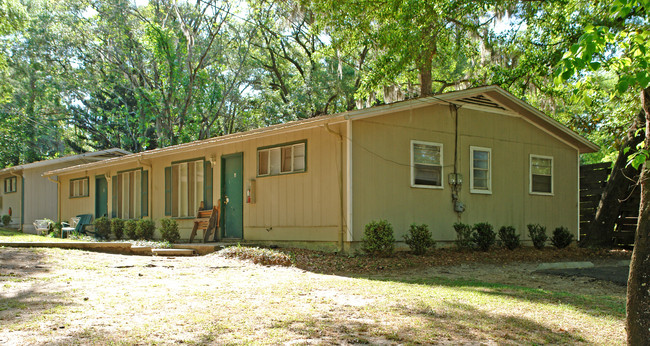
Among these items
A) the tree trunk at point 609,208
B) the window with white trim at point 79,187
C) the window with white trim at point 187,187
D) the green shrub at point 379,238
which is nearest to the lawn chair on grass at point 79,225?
the window with white trim at point 79,187

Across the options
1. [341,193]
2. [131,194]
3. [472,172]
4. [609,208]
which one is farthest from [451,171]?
[131,194]

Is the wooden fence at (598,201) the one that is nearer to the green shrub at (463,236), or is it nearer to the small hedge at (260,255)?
the green shrub at (463,236)

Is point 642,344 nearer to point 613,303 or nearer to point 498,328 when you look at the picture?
point 498,328

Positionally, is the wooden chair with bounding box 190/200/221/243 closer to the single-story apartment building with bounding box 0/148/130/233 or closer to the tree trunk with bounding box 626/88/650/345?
the tree trunk with bounding box 626/88/650/345

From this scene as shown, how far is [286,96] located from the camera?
29.7m

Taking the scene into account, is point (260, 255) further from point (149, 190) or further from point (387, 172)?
point (149, 190)

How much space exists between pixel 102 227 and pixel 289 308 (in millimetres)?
13987

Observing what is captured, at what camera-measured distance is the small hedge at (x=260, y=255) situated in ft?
34.1

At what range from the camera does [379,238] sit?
10.8 metres

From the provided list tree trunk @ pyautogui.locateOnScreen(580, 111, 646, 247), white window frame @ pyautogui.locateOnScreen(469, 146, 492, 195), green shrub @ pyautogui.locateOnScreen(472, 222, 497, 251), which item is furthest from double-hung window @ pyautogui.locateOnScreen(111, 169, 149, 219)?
tree trunk @ pyautogui.locateOnScreen(580, 111, 646, 247)

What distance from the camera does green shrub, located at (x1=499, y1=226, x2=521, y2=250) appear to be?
13.0 m

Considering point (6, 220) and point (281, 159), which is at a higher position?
point (281, 159)

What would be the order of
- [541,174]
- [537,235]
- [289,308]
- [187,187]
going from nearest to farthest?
1. [289,308]
2. [537,235]
3. [541,174]
4. [187,187]

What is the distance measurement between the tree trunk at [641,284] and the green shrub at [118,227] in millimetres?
15775
